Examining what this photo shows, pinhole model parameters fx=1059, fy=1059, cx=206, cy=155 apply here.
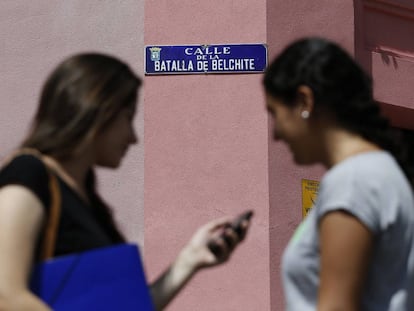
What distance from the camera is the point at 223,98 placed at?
7574 mm

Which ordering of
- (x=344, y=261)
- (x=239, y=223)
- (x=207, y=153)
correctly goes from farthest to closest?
(x=207, y=153) → (x=239, y=223) → (x=344, y=261)

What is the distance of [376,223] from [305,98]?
0.38 m

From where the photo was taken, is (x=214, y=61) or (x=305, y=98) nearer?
(x=305, y=98)

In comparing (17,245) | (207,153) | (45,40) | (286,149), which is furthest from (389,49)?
(17,245)

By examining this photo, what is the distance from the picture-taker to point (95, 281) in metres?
2.75

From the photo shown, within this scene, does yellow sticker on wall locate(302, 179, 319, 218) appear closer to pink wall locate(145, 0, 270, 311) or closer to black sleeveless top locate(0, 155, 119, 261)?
pink wall locate(145, 0, 270, 311)

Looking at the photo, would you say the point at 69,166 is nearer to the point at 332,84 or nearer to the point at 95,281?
the point at 95,281

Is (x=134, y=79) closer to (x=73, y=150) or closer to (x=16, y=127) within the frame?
(x=73, y=150)

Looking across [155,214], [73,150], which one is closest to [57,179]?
[73,150]

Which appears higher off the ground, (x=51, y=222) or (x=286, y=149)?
(x=286, y=149)

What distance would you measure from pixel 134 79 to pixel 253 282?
4.53 metres

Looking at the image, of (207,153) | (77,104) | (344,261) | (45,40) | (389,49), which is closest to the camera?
(344,261)

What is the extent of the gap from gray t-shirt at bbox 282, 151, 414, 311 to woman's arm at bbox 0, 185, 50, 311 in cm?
67

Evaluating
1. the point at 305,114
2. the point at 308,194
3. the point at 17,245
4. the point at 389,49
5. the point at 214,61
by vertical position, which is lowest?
the point at 17,245
